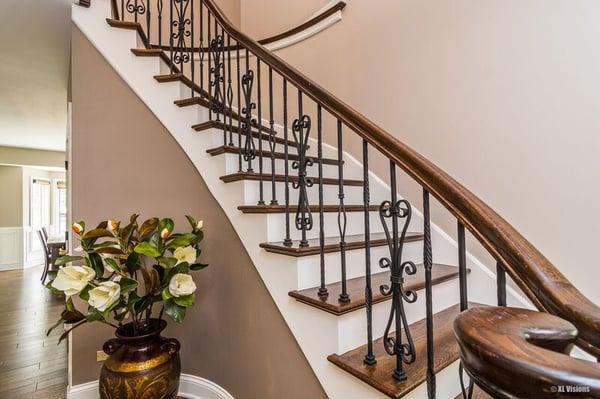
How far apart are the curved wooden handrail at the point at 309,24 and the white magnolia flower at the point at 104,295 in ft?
8.51

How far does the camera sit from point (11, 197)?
23.3 feet

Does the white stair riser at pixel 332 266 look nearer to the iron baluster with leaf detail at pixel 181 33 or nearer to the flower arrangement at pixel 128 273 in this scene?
the flower arrangement at pixel 128 273

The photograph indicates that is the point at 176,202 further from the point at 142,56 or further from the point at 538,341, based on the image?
the point at 538,341

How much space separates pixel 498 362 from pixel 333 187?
1903mm

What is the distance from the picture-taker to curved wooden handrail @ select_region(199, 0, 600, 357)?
0.61 m

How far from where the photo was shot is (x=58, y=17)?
2.09 metres

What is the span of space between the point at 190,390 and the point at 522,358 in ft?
7.26

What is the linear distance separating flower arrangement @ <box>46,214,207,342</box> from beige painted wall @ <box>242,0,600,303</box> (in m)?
1.58

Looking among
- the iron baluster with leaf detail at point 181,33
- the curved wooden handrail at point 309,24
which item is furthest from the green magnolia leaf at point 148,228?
the curved wooden handrail at point 309,24

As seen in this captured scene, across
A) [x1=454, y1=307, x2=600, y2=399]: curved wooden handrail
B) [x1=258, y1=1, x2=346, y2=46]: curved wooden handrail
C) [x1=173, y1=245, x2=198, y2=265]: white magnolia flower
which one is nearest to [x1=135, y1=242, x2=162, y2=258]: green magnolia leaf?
[x1=173, y1=245, x2=198, y2=265]: white magnolia flower

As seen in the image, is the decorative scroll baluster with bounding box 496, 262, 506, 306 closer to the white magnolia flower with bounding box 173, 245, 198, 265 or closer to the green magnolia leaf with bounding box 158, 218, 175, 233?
the white magnolia flower with bounding box 173, 245, 198, 265

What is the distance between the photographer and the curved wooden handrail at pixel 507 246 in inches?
23.9

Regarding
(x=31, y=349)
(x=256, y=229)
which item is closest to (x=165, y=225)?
(x=256, y=229)

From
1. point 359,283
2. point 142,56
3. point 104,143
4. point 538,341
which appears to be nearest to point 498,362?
point 538,341
